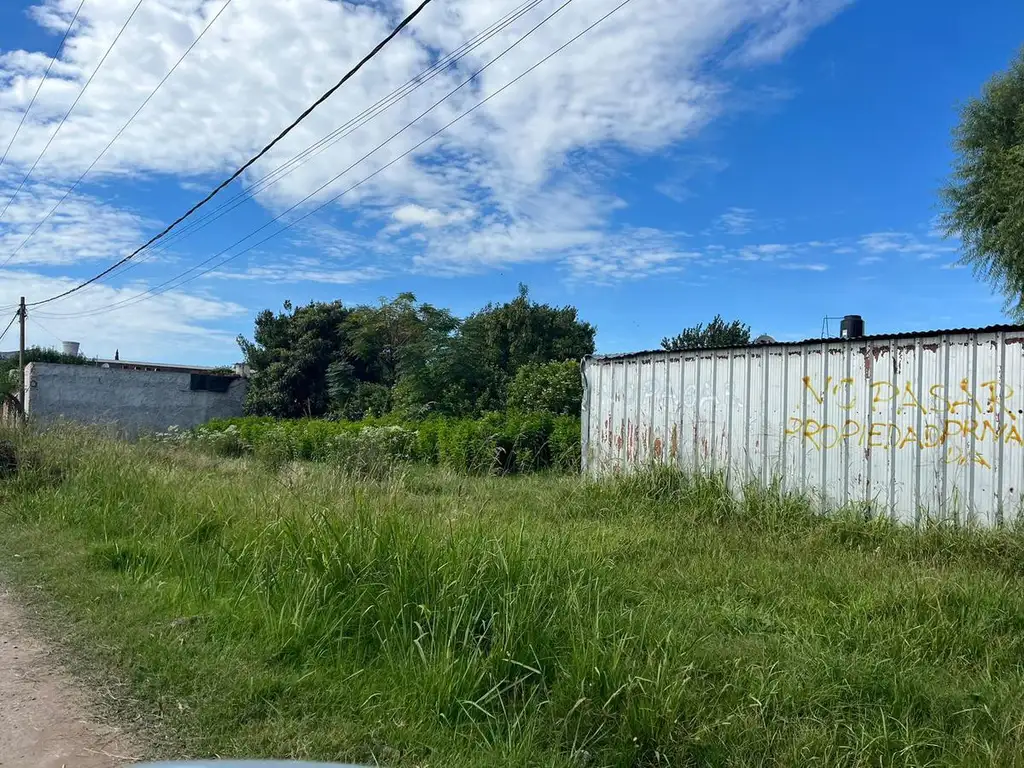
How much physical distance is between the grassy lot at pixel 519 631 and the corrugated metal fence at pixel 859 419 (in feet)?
2.04

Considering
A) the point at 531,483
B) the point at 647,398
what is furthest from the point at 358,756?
the point at 647,398

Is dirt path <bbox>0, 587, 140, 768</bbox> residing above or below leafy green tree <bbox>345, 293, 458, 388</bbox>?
below

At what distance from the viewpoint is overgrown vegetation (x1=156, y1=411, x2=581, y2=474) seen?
521 inches

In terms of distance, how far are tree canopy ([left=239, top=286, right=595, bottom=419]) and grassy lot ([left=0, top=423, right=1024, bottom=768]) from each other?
1472 cm

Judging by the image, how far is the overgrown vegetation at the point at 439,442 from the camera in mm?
13238

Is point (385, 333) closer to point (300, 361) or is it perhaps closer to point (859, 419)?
point (300, 361)

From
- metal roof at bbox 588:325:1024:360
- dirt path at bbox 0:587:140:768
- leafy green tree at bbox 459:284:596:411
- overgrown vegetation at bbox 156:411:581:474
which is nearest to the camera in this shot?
dirt path at bbox 0:587:140:768

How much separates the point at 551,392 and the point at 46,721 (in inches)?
591

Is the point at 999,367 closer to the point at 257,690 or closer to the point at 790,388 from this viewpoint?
the point at 790,388

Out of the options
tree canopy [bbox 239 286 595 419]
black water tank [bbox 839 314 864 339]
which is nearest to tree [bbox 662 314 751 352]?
tree canopy [bbox 239 286 595 419]

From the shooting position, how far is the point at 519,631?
Answer: 397 centimetres

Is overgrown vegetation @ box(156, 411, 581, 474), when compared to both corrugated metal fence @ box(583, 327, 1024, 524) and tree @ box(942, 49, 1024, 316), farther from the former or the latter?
tree @ box(942, 49, 1024, 316)

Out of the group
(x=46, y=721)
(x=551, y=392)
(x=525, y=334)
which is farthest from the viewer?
(x=525, y=334)

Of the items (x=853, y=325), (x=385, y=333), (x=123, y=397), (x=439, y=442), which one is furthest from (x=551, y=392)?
(x=123, y=397)
